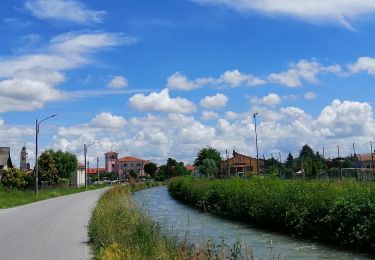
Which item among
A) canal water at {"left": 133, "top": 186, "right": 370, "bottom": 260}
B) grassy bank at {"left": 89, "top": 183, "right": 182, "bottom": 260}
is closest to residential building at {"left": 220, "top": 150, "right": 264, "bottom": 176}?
canal water at {"left": 133, "top": 186, "right": 370, "bottom": 260}

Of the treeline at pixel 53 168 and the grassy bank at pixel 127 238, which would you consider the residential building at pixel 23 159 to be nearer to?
the treeline at pixel 53 168

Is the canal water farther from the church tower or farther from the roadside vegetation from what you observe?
the church tower

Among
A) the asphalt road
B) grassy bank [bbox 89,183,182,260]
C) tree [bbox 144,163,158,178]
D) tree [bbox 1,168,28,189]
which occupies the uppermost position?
tree [bbox 144,163,158,178]

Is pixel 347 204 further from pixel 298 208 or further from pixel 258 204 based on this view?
pixel 258 204

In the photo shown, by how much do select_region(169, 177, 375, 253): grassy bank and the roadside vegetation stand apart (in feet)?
12.9

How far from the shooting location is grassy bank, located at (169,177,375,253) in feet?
61.2

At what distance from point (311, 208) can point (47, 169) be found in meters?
73.1

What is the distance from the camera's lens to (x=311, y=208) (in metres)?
22.5

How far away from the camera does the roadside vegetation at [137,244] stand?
9.55 meters

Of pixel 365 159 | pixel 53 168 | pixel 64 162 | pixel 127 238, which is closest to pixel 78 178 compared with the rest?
pixel 64 162

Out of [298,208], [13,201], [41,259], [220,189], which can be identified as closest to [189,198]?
[220,189]

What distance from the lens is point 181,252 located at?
32.2 feet

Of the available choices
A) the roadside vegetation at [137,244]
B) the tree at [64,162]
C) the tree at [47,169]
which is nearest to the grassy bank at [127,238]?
the roadside vegetation at [137,244]

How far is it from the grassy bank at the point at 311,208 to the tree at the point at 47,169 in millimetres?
58892
